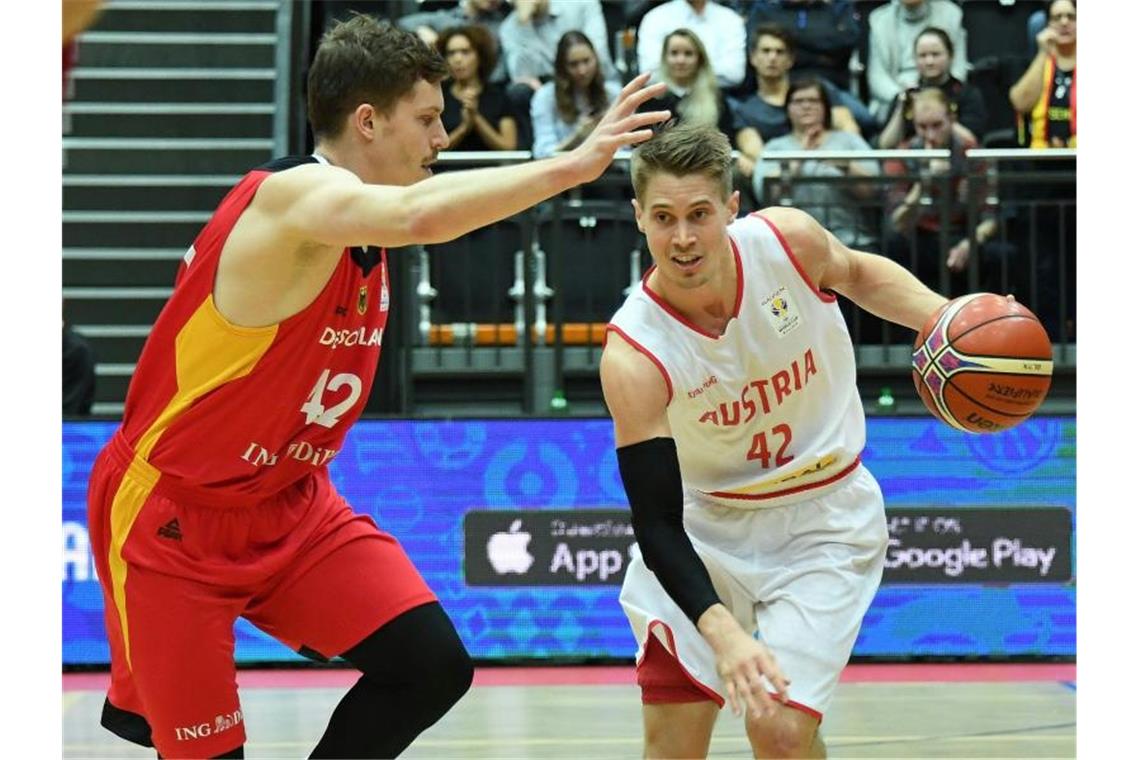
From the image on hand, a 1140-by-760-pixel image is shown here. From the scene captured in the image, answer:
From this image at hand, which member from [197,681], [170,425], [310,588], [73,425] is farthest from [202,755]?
[73,425]

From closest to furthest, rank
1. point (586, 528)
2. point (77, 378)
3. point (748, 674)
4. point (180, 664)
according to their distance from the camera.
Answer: point (748, 674) < point (180, 664) < point (586, 528) < point (77, 378)

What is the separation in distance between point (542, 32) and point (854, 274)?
6062 millimetres

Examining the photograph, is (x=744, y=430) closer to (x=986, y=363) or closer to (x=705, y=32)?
(x=986, y=363)

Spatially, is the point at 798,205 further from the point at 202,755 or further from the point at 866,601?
the point at 202,755

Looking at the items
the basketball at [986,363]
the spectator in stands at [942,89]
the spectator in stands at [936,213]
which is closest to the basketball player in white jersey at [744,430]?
the basketball at [986,363]

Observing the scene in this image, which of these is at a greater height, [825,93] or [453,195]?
[825,93]

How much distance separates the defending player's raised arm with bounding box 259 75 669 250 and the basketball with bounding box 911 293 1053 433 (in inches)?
48.8

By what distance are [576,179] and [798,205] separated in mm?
5819

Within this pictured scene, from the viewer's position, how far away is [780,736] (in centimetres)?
425

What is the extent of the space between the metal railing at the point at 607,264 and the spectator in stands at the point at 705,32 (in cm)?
107

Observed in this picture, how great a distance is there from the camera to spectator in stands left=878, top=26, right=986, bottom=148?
978 centimetres

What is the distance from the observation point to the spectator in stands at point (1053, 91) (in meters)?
9.77

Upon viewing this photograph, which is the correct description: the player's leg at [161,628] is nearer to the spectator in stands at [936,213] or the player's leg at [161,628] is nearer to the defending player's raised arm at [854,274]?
the defending player's raised arm at [854,274]

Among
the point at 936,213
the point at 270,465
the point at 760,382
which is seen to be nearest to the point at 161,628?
the point at 270,465
